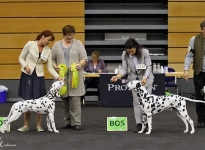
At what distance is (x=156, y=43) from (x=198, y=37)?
20.2 ft

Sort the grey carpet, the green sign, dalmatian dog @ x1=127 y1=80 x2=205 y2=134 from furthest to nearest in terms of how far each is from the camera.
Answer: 1. the green sign
2. dalmatian dog @ x1=127 y1=80 x2=205 y2=134
3. the grey carpet

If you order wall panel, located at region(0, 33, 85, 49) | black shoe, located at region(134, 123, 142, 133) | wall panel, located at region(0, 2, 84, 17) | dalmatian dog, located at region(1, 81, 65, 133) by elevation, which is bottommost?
black shoe, located at region(134, 123, 142, 133)

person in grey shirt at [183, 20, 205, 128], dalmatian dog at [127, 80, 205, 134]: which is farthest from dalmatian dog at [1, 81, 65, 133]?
person in grey shirt at [183, 20, 205, 128]

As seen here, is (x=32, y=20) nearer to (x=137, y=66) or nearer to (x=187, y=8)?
(x=187, y=8)

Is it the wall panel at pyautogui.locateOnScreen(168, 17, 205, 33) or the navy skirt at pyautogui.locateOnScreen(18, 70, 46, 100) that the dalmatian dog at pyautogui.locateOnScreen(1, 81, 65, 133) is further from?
the wall panel at pyautogui.locateOnScreen(168, 17, 205, 33)

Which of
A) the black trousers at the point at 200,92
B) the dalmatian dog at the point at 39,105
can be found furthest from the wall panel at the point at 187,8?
the dalmatian dog at the point at 39,105

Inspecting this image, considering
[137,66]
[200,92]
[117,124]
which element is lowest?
[117,124]

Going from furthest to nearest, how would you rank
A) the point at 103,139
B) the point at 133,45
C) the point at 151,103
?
1. the point at 133,45
2. the point at 151,103
3. the point at 103,139

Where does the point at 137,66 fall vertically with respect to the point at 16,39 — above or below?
below

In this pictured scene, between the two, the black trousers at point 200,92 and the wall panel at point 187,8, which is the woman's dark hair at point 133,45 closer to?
the black trousers at point 200,92

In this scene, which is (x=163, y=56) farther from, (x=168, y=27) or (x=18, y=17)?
(x=18, y=17)

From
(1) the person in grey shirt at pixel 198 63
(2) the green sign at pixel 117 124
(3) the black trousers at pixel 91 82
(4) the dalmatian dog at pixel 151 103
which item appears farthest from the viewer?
(3) the black trousers at pixel 91 82

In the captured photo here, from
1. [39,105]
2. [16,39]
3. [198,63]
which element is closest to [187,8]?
[16,39]

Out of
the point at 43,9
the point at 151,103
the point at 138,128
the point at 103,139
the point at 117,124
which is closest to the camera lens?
the point at 103,139
